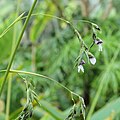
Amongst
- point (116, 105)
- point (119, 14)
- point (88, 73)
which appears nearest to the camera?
point (116, 105)

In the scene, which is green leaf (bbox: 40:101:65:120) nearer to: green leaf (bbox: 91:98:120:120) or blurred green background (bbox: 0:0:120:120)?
green leaf (bbox: 91:98:120:120)

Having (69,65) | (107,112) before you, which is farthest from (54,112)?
(69,65)

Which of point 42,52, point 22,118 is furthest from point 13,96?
point 22,118

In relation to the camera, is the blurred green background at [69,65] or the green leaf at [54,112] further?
the blurred green background at [69,65]

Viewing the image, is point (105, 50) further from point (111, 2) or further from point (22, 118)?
point (22, 118)

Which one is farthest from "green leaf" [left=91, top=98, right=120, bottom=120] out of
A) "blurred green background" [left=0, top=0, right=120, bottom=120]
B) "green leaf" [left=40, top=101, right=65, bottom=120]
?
"blurred green background" [left=0, top=0, right=120, bottom=120]

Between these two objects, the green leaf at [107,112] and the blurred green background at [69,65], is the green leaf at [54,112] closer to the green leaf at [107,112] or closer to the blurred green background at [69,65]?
the green leaf at [107,112]

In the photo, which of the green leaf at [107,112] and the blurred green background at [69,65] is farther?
the blurred green background at [69,65]

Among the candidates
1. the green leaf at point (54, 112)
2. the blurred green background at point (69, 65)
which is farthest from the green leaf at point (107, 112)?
the blurred green background at point (69, 65)

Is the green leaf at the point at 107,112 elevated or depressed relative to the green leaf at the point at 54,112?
depressed

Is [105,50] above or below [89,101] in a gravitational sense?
above

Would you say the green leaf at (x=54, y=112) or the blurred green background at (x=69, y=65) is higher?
the green leaf at (x=54, y=112)
